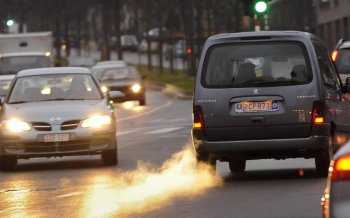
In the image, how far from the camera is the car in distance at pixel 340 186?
7531 mm

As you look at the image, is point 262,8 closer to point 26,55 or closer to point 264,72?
point 26,55

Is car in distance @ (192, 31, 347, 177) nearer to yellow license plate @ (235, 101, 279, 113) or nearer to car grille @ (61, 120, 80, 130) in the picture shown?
yellow license plate @ (235, 101, 279, 113)

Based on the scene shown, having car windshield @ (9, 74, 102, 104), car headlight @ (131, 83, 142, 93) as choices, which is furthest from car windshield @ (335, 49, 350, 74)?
car headlight @ (131, 83, 142, 93)

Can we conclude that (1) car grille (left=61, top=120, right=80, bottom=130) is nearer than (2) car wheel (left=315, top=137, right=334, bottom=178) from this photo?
A: No

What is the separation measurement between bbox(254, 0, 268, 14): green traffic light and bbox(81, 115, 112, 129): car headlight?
1399 cm

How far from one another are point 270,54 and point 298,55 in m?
0.32

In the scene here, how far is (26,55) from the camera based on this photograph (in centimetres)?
4031

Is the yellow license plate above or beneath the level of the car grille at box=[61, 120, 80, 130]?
above

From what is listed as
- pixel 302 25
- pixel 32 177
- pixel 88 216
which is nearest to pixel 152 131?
pixel 32 177

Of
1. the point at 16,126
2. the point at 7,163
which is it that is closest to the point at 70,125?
the point at 16,126

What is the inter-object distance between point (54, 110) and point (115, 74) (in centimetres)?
3212

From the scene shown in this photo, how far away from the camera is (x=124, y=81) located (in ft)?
Answer: 167

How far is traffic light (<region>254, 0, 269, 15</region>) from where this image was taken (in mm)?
33125

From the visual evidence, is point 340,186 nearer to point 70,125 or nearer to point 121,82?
point 70,125
